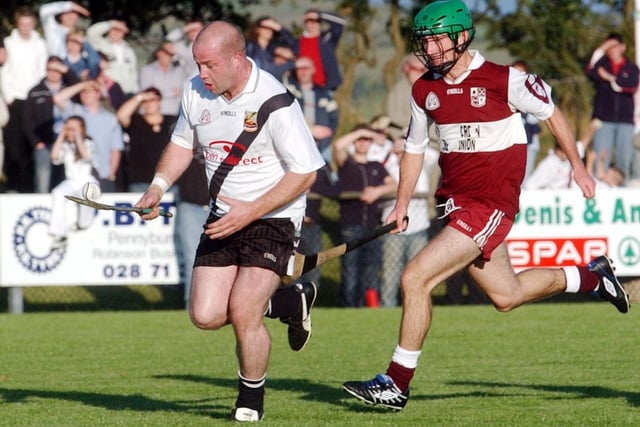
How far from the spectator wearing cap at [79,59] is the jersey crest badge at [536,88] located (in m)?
9.86

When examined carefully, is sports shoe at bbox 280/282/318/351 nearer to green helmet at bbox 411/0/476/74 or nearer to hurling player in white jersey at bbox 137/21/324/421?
hurling player in white jersey at bbox 137/21/324/421

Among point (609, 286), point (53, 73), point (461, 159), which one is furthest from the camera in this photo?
point (53, 73)

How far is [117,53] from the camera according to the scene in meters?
18.2

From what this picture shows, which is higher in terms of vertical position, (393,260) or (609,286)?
(609,286)

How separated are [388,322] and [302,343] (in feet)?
18.1

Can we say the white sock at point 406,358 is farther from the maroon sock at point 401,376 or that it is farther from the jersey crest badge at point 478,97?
the jersey crest badge at point 478,97

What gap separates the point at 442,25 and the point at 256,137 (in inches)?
50.9

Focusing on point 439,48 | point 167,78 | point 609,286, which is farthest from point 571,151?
point 167,78

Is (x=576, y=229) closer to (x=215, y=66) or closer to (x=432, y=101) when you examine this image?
(x=432, y=101)

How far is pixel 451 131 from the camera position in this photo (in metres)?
8.27

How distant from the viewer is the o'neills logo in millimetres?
15812

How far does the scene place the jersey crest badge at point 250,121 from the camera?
7637 mm

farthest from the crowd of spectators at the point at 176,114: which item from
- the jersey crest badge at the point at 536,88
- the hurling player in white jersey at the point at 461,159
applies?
the jersey crest badge at the point at 536,88

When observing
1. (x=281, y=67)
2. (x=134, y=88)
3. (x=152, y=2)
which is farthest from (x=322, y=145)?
(x=152, y=2)
